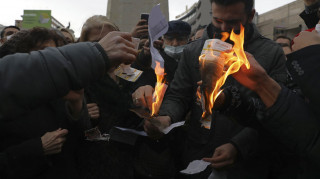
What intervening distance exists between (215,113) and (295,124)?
70cm

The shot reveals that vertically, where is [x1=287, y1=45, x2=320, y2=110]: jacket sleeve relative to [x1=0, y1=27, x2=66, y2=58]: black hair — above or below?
above

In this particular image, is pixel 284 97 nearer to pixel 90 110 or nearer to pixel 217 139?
pixel 217 139

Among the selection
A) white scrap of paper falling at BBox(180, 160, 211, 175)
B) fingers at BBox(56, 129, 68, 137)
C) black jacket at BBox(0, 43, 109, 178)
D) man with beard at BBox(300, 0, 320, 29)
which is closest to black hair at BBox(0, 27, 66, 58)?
fingers at BBox(56, 129, 68, 137)

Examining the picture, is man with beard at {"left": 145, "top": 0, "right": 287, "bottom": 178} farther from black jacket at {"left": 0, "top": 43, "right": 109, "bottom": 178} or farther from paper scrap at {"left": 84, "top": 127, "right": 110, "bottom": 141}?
black jacket at {"left": 0, "top": 43, "right": 109, "bottom": 178}

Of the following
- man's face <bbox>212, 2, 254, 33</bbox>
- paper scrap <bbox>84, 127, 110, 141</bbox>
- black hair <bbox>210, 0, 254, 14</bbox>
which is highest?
black hair <bbox>210, 0, 254, 14</bbox>

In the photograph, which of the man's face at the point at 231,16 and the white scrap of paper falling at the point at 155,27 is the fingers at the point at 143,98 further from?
the man's face at the point at 231,16

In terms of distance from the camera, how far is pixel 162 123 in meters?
2.15

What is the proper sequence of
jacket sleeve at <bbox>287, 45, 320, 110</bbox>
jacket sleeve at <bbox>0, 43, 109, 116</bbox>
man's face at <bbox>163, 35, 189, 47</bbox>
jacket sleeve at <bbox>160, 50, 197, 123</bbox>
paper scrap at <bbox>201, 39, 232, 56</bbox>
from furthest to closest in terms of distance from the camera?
1. man's face at <bbox>163, 35, 189, 47</bbox>
2. jacket sleeve at <bbox>160, 50, 197, 123</bbox>
3. paper scrap at <bbox>201, 39, 232, 56</bbox>
4. jacket sleeve at <bbox>287, 45, 320, 110</bbox>
5. jacket sleeve at <bbox>0, 43, 109, 116</bbox>

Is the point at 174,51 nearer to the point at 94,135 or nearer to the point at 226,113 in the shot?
the point at 94,135

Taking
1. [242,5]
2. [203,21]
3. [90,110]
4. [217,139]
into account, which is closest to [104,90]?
[90,110]

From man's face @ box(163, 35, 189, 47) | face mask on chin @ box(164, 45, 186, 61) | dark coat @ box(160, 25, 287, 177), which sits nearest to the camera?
dark coat @ box(160, 25, 287, 177)

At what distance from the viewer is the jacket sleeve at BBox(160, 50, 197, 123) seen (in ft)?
7.79

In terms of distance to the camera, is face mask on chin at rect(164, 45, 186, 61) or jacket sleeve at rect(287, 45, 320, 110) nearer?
jacket sleeve at rect(287, 45, 320, 110)

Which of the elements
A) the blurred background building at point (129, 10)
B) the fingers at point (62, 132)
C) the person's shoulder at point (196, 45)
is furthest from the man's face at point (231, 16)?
the blurred background building at point (129, 10)
